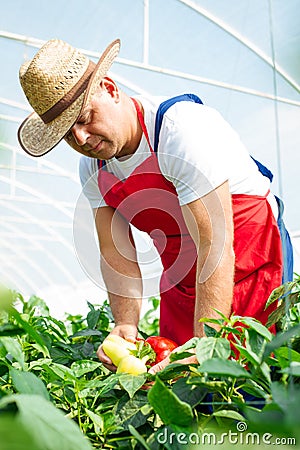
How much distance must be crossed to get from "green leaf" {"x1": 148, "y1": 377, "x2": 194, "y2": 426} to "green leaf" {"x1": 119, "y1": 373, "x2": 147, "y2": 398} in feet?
0.67

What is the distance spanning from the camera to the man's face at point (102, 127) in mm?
1255

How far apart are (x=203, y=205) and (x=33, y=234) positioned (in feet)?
26.4

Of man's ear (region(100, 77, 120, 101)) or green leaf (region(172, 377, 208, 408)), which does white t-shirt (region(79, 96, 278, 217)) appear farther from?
green leaf (region(172, 377, 208, 408))

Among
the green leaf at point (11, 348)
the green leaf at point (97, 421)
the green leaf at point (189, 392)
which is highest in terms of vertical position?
the green leaf at point (11, 348)

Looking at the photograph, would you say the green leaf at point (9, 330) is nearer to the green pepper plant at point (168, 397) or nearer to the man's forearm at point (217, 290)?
the green pepper plant at point (168, 397)

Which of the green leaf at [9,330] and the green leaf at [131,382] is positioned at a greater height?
the green leaf at [9,330]

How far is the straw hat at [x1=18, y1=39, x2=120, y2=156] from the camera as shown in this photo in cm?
120

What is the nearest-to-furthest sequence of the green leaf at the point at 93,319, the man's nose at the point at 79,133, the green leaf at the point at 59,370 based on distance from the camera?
the green leaf at the point at 59,370 < the man's nose at the point at 79,133 < the green leaf at the point at 93,319

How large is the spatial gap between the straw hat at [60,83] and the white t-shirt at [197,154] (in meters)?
0.18

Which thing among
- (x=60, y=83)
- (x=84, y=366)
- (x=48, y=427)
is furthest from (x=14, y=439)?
(x=60, y=83)

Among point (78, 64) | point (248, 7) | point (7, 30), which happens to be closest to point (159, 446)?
point (78, 64)

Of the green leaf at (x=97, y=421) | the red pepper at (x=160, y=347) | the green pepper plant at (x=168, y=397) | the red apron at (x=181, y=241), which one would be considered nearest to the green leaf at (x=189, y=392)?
the green pepper plant at (x=168, y=397)

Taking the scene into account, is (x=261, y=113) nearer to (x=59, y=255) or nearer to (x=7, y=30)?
(x=7, y=30)

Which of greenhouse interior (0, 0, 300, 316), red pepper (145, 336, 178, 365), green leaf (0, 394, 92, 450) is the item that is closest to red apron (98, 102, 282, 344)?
red pepper (145, 336, 178, 365)
